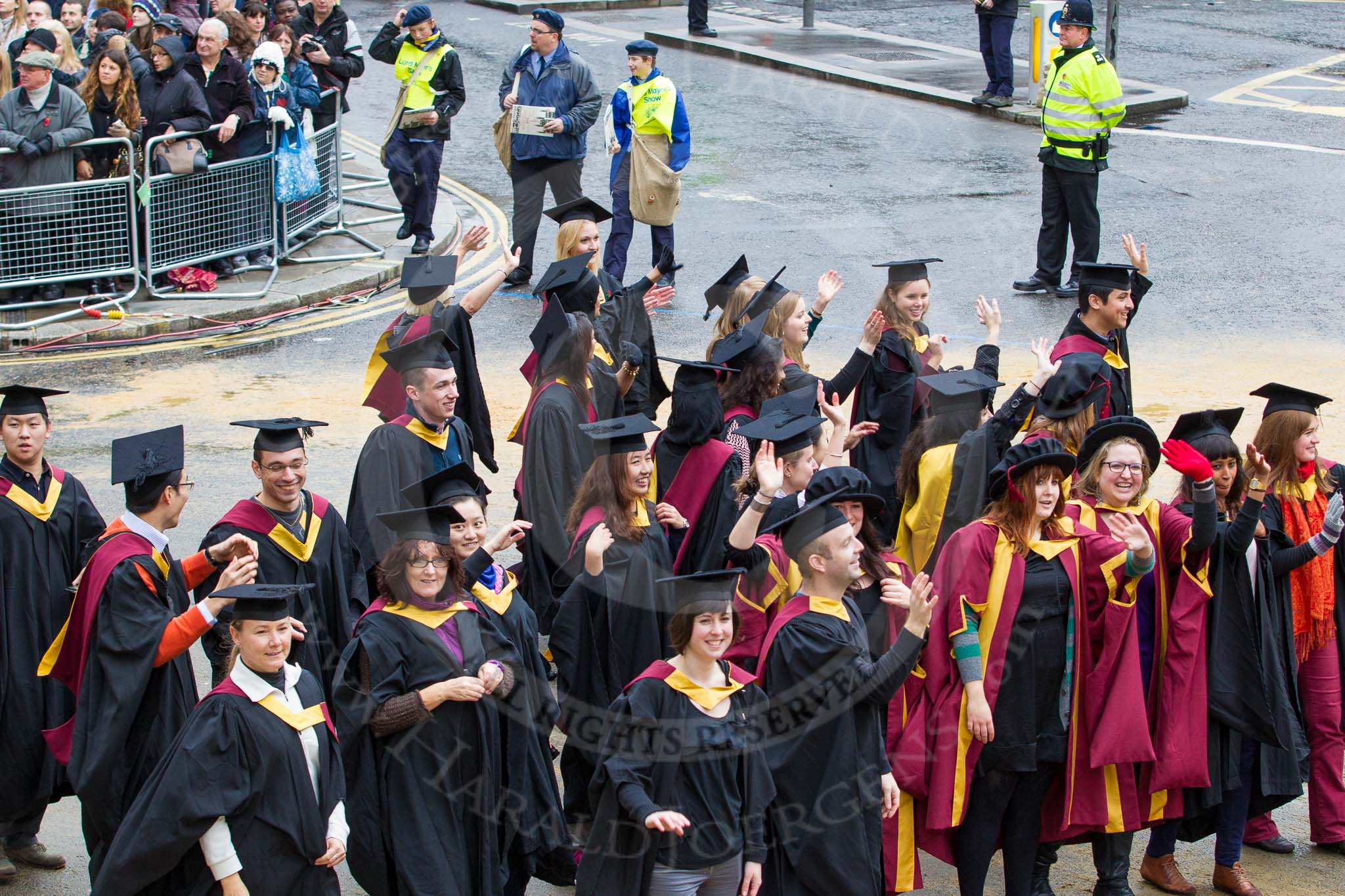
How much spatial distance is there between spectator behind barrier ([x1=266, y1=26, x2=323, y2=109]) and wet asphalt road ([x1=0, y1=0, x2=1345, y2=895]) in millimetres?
2054

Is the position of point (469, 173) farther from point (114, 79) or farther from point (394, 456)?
point (394, 456)

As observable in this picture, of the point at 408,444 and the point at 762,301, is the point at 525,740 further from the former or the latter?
the point at 762,301

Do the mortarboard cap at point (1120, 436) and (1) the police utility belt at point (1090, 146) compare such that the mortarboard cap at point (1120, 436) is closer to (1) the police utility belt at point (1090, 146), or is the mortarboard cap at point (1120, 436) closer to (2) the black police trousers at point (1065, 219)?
(2) the black police trousers at point (1065, 219)

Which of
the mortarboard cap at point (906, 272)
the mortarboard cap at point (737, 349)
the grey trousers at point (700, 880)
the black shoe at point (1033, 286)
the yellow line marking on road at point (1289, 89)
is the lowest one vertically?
the grey trousers at point (700, 880)

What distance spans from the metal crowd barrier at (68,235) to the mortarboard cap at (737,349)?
23.5ft

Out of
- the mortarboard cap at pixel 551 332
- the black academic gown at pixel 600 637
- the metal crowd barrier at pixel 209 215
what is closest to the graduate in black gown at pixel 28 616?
the black academic gown at pixel 600 637

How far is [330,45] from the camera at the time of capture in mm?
16234

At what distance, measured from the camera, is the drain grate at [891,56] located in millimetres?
23594

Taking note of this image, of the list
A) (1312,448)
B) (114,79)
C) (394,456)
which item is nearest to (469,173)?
(114,79)

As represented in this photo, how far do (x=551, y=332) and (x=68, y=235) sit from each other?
7.07 m

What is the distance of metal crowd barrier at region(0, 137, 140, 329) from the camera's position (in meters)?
13.1

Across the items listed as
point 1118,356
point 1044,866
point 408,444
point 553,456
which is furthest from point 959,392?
point 408,444

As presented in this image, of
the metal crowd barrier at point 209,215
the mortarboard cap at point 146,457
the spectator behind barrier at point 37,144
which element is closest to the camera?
the mortarboard cap at point 146,457

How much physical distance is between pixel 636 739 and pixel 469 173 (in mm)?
13544
